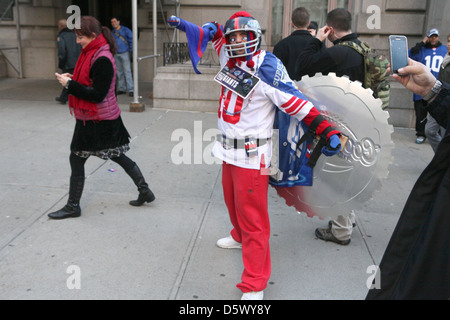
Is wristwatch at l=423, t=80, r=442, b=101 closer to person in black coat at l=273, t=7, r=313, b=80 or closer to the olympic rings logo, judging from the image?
the olympic rings logo

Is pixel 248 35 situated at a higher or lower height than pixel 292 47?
higher

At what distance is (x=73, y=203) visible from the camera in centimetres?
420

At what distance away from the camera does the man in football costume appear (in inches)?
112

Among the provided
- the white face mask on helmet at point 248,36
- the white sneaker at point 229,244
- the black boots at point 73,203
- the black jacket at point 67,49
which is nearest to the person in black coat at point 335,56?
the white face mask on helmet at point 248,36

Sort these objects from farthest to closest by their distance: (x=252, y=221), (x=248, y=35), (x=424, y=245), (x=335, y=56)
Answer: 1. (x=335, y=56)
2. (x=252, y=221)
3. (x=248, y=35)
4. (x=424, y=245)

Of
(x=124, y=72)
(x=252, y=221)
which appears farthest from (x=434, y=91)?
(x=124, y=72)

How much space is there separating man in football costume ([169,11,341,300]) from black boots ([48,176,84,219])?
5.49ft

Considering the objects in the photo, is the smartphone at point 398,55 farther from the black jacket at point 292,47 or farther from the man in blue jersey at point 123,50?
the man in blue jersey at point 123,50

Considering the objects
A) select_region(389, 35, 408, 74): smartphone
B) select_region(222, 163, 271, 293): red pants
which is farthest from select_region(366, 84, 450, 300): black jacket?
select_region(222, 163, 271, 293): red pants

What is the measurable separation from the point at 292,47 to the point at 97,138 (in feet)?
8.22

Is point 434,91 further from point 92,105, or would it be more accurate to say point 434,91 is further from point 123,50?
point 123,50

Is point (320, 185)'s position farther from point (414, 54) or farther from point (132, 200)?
point (414, 54)

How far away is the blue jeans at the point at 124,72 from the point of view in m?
10.1

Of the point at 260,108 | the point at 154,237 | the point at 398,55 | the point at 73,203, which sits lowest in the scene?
the point at 154,237
